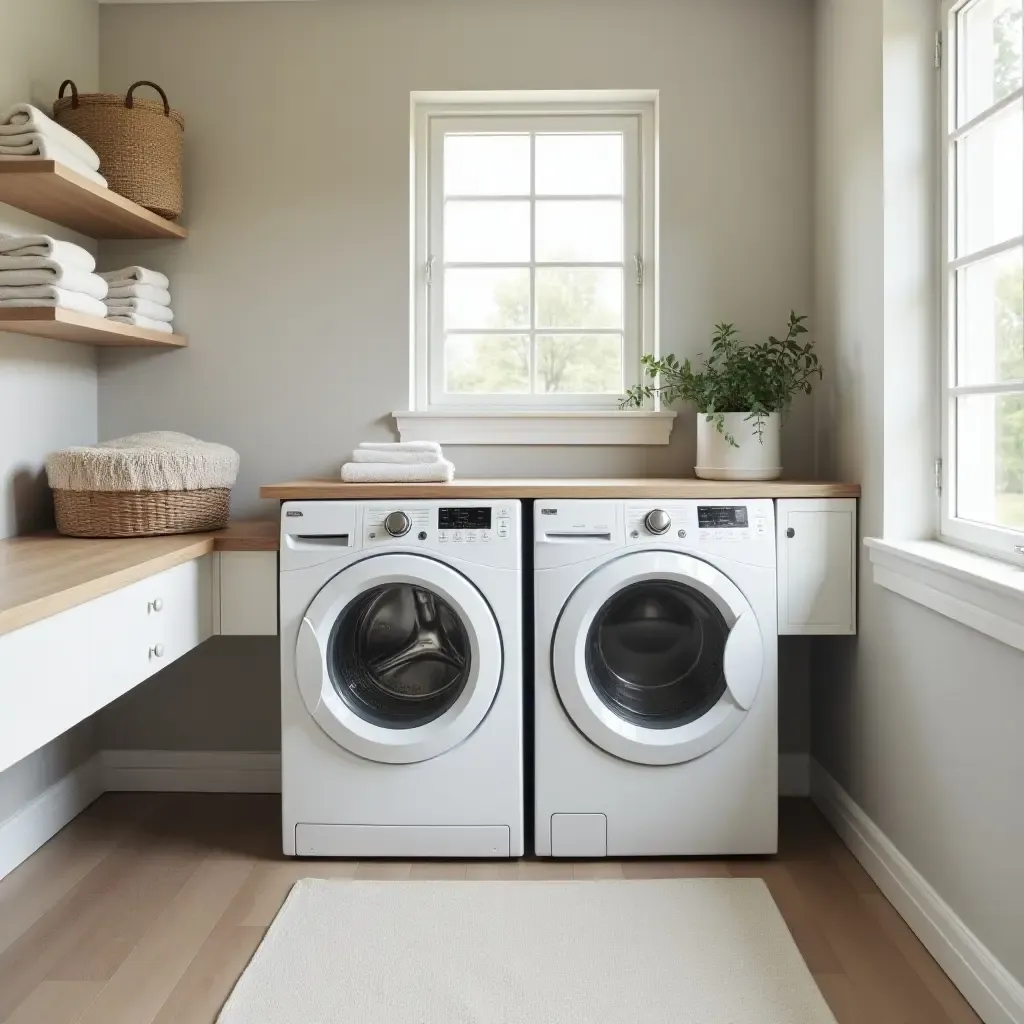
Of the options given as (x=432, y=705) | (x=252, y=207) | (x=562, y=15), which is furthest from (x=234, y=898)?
(x=562, y=15)

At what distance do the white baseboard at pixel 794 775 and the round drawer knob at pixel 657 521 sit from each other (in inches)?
38.9

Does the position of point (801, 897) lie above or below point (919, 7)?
below

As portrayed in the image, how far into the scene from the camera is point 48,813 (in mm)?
2590

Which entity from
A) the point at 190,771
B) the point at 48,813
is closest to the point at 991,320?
the point at 190,771

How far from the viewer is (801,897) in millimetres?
2250

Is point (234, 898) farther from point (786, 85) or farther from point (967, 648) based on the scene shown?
point (786, 85)

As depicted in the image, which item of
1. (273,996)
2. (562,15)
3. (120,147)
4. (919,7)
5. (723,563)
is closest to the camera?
(273,996)

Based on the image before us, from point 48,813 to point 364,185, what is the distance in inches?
77.3

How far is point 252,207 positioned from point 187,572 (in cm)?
120

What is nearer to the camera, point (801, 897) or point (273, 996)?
point (273, 996)

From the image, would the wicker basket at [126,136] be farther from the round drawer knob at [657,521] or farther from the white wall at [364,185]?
the round drawer knob at [657,521]

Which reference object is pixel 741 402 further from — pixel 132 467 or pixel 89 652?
pixel 89 652

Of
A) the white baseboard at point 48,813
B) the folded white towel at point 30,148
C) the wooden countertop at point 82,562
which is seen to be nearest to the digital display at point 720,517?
the wooden countertop at point 82,562

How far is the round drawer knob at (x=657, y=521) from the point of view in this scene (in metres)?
2.38
